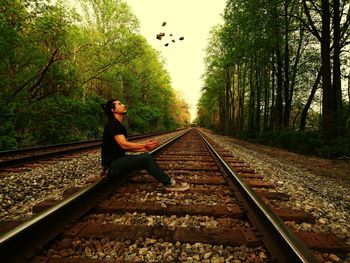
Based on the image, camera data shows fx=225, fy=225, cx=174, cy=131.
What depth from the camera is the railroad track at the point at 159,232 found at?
6.05 ft

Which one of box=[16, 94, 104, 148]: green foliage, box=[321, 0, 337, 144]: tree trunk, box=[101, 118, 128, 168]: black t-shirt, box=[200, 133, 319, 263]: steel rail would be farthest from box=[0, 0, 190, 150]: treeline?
box=[321, 0, 337, 144]: tree trunk

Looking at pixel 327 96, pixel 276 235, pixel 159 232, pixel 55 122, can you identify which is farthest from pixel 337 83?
pixel 55 122

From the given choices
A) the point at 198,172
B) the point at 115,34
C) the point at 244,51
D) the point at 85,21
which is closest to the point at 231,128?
the point at 244,51

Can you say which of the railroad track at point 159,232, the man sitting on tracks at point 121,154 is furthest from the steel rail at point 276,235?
the man sitting on tracks at point 121,154

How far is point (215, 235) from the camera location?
216 cm

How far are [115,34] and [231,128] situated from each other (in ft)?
61.4

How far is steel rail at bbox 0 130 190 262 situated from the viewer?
1.75m

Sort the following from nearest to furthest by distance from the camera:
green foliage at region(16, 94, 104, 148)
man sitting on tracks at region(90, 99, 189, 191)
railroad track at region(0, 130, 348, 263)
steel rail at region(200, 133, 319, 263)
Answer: steel rail at region(200, 133, 319, 263) < railroad track at region(0, 130, 348, 263) < man sitting on tracks at region(90, 99, 189, 191) < green foliage at region(16, 94, 104, 148)

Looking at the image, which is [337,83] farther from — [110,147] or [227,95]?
[227,95]

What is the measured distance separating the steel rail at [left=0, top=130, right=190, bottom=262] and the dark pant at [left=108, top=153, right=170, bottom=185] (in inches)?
20.6

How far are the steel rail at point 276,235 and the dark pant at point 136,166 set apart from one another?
128 centimetres

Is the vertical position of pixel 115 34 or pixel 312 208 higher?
pixel 115 34

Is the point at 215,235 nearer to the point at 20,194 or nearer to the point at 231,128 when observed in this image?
the point at 20,194

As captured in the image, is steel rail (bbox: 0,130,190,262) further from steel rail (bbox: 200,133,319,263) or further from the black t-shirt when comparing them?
steel rail (bbox: 200,133,319,263)
